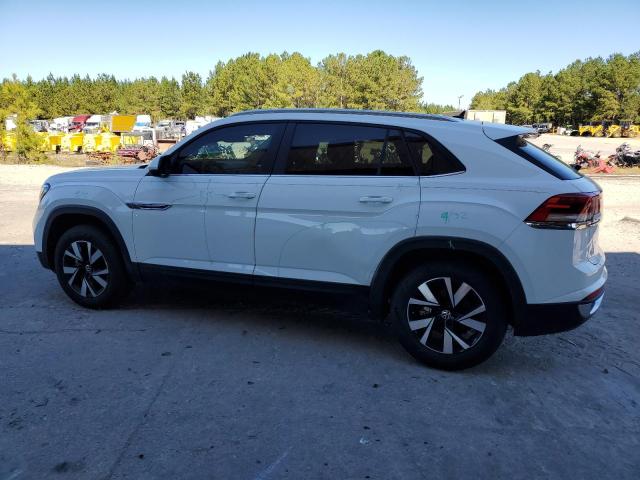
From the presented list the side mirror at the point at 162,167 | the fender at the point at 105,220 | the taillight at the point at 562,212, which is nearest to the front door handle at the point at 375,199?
the taillight at the point at 562,212

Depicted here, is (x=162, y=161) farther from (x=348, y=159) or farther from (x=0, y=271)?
(x=0, y=271)

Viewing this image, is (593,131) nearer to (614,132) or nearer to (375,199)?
(614,132)

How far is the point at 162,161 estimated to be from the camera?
4289mm

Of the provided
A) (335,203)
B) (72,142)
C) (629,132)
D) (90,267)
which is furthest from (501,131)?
(629,132)

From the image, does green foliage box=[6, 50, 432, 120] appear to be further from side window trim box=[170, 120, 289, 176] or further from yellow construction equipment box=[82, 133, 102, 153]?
side window trim box=[170, 120, 289, 176]

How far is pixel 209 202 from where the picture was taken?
412cm

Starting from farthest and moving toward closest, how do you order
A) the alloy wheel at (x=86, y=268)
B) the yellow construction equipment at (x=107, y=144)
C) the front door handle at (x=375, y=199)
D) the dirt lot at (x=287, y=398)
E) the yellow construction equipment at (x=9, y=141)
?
the yellow construction equipment at (x=107, y=144) < the yellow construction equipment at (x=9, y=141) < the alloy wheel at (x=86, y=268) < the front door handle at (x=375, y=199) < the dirt lot at (x=287, y=398)

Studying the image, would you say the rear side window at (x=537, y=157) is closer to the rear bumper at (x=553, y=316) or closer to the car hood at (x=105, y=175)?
the rear bumper at (x=553, y=316)

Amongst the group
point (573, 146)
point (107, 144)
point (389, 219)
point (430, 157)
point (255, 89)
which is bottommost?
point (573, 146)

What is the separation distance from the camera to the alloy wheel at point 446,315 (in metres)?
3.50

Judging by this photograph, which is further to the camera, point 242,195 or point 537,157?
point 242,195

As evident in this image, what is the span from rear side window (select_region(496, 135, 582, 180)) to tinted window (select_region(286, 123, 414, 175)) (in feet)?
2.23

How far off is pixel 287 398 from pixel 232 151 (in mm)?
2028

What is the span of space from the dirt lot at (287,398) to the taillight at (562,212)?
111 cm
